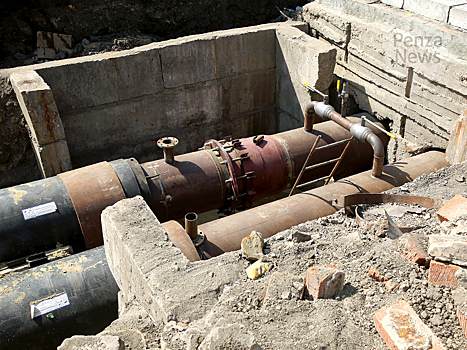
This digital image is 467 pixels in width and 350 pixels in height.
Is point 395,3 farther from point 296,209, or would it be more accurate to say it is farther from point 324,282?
point 324,282

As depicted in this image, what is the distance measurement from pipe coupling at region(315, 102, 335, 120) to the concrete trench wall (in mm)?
1230

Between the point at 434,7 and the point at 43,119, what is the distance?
621 cm

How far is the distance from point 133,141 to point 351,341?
6403 mm

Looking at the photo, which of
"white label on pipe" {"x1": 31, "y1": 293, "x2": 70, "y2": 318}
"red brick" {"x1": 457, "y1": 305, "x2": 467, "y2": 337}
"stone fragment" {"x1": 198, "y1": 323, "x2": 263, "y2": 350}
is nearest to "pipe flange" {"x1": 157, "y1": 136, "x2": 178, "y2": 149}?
"white label on pipe" {"x1": 31, "y1": 293, "x2": 70, "y2": 318}

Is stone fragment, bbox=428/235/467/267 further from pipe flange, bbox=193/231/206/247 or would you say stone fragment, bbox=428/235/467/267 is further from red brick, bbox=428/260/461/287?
pipe flange, bbox=193/231/206/247

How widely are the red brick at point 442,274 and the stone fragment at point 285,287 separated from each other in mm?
916

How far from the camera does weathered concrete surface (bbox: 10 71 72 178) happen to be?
638 cm

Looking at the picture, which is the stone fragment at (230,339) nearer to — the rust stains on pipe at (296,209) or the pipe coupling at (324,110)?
the rust stains on pipe at (296,209)

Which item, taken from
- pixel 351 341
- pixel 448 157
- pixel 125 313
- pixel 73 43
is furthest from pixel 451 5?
pixel 73 43

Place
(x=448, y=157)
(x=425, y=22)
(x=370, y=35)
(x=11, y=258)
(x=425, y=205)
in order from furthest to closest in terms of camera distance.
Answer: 1. (x=370, y=35)
2. (x=425, y=22)
3. (x=448, y=157)
4. (x=11, y=258)
5. (x=425, y=205)

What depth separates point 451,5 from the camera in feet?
21.0

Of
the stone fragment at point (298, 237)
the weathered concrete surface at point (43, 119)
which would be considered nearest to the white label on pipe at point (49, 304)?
the stone fragment at point (298, 237)

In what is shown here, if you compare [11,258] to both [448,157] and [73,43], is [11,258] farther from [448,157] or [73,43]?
[73,43]

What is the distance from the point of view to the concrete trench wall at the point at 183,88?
745 centimetres
